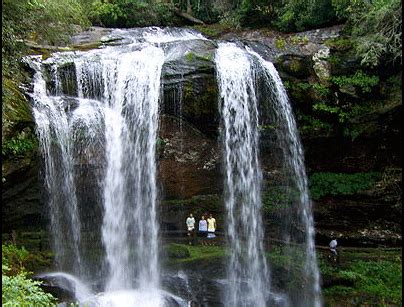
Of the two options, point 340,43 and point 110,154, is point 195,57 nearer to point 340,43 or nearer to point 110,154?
point 110,154

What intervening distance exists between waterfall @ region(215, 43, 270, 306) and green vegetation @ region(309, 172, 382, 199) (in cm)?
259

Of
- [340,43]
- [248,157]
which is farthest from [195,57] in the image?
[340,43]

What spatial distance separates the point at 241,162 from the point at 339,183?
420 cm

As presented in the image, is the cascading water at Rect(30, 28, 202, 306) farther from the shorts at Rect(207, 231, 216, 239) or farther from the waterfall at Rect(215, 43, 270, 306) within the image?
the waterfall at Rect(215, 43, 270, 306)

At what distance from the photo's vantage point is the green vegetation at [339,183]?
55.8ft

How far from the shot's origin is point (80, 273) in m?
14.3

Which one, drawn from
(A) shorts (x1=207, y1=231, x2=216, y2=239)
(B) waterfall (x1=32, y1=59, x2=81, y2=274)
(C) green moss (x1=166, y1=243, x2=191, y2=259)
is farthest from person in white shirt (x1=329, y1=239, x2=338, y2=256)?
(B) waterfall (x1=32, y1=59, x2=81, y2=274)

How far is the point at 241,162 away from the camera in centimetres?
1550

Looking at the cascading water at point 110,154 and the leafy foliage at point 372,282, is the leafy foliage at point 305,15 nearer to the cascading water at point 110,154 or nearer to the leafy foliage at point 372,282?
the cascading water at point 110,154

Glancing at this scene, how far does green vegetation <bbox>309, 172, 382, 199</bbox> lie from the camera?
17.0m

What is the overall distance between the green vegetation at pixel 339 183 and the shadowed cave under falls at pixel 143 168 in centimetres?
197

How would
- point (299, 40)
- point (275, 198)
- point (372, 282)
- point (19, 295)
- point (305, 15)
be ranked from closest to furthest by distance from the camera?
point (19, 295)
point (372, 282)
point (299, 40)
point (275, 198)
point (305, 15)

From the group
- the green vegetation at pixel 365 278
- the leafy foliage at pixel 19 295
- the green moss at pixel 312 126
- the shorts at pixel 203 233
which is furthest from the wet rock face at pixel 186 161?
the leafy foliage at pixel 19 295

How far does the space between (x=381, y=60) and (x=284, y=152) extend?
4.41m
